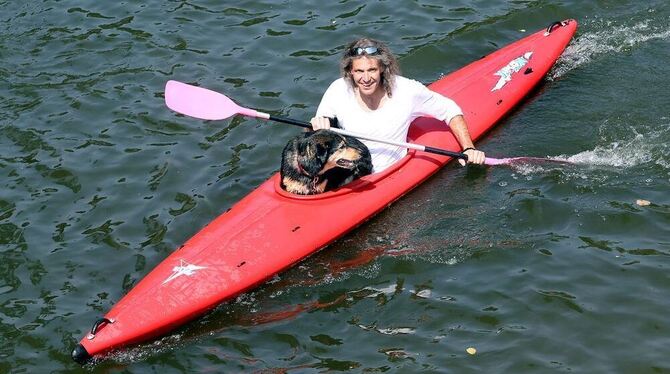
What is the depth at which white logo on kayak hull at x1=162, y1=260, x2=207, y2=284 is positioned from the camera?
5.71 metres

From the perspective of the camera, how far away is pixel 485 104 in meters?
7.57

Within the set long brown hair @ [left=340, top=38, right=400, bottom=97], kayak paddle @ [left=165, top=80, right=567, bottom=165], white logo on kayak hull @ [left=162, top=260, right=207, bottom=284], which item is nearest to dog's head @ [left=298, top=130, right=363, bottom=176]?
long brown hair @ [left=340, top=38, right=400, bottom=97]

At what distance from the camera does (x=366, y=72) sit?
6160 millimetres

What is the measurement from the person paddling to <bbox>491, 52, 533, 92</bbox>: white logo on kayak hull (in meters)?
1.13

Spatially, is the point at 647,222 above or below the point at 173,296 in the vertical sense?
above

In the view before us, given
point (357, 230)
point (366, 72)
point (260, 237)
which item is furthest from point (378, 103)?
point (260, 237)

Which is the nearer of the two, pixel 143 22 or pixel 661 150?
pixel 661 150

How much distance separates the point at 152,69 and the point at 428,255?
3.92m

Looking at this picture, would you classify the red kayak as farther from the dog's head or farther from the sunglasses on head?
the sunglasses on head

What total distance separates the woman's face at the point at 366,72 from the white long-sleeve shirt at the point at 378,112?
221 mm

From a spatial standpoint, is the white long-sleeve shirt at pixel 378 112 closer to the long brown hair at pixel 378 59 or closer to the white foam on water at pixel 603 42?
the long brown hair at pixel 378 59

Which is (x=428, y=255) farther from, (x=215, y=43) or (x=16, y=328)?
(x=215, y=43)

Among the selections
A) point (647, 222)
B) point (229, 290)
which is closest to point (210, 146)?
point (229, 290)

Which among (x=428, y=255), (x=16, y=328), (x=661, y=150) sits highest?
(x=661, y=150)
